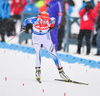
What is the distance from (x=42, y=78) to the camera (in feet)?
21.9

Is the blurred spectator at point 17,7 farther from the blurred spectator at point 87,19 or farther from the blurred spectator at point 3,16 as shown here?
the blurred spectator at point 87,19

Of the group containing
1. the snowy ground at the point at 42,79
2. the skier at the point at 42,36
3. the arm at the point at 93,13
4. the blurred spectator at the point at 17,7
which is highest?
the blurred spectator at the point at 17,7

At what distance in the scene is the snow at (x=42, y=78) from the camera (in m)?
5.34

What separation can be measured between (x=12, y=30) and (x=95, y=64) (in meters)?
8.56

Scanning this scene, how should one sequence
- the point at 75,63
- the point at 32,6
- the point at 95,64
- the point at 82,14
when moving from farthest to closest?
the point at 32,6, the point at 82,14, the point at 75,63, the point at 95,64

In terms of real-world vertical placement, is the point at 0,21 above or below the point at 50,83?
above

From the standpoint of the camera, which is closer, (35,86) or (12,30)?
(35,86)

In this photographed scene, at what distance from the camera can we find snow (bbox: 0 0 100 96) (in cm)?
534

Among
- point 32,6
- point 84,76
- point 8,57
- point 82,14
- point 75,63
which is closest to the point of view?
point 84,76

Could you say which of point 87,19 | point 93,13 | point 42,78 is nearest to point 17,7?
point 87,19

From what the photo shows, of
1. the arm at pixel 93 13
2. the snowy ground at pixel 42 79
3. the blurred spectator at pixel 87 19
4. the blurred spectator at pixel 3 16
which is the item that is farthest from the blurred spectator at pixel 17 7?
the arm at pixel 93 13

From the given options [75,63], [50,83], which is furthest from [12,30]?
[50,83]

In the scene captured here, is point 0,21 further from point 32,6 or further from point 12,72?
point 12,72

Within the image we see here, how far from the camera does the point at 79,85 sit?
6.02 m
